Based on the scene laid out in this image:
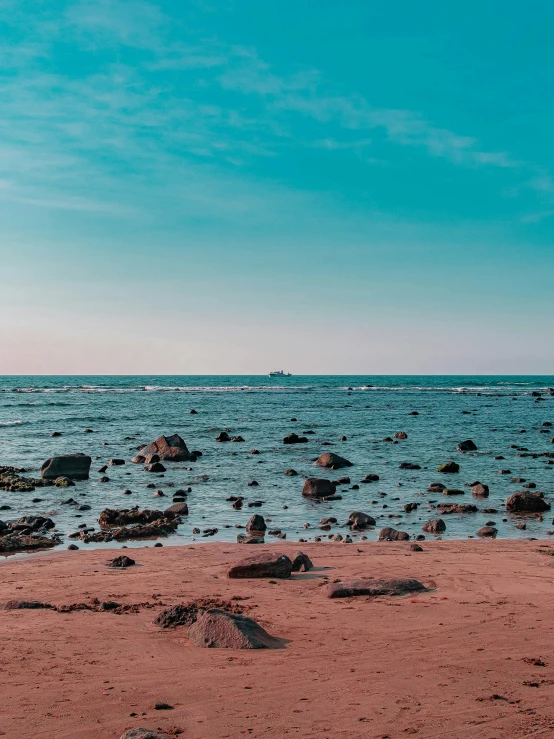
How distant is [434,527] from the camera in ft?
61.5

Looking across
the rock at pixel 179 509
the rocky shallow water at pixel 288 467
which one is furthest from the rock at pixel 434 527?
the rock at pixel 179 509

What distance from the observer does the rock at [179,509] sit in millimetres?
20656

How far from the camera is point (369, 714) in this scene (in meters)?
6.96

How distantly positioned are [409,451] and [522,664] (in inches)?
1178

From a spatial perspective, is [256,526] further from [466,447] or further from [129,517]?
[466,447]

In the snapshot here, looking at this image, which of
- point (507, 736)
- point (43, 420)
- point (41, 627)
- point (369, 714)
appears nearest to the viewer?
point (507, 736)

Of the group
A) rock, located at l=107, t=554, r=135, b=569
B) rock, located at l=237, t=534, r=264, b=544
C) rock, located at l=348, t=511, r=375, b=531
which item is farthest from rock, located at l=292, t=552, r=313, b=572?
rock, located at l=348, t=511, r=375, b=531

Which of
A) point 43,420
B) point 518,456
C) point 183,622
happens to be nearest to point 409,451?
point 518,456

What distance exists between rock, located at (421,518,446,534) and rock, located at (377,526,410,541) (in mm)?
1347

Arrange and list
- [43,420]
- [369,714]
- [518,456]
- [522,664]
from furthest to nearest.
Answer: [43,420], [518,456], [522,664], [369,714]

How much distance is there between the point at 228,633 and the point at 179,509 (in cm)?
1204

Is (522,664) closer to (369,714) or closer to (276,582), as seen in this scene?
(369,714)

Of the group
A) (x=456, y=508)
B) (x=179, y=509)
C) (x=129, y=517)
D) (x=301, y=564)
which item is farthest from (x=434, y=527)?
(x=129, y=517)

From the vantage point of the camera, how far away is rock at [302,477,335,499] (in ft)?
80.3
